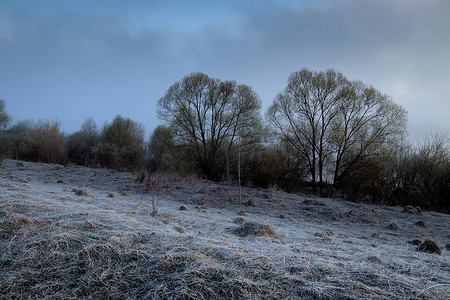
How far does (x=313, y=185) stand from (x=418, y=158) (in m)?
6.22

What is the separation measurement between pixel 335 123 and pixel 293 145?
314 centimetres

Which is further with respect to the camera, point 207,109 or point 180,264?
point 207,109

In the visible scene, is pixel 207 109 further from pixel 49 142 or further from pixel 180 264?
pixel 180 264

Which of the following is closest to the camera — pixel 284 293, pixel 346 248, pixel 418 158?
pixel 284 293

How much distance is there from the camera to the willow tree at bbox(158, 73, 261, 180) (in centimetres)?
2088

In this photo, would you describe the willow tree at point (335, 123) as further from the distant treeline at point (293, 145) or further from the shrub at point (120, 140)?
the shrub at point (120, 140)

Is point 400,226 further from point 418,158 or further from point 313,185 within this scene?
point 313,185

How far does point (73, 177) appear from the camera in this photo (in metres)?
10.7

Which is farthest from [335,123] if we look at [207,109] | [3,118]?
[3,118]

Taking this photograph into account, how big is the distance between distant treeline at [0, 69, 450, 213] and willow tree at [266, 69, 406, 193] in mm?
62

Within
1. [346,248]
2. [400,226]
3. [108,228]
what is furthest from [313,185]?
[108,228]

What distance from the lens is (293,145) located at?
18328 mm

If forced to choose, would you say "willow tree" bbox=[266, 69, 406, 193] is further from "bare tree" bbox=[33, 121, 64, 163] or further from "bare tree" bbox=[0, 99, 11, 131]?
"bare tree" bbox=[0, 99, 11, 131]

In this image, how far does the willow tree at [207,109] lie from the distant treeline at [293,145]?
76 mm
